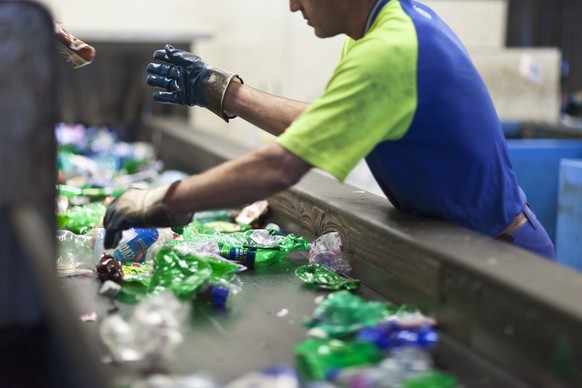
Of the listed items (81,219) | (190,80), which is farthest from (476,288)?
(81,219)

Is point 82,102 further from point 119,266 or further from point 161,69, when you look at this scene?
point 119,266

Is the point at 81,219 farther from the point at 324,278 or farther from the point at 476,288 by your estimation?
the point at 476,288

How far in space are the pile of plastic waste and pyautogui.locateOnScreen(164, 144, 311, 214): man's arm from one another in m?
0.17

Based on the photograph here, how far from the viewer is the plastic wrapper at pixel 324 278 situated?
1826mm

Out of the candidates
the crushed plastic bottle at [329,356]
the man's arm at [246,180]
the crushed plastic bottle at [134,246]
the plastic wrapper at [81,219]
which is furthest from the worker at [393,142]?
the plastic wrapper at [81,219]

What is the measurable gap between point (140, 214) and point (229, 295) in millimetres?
262

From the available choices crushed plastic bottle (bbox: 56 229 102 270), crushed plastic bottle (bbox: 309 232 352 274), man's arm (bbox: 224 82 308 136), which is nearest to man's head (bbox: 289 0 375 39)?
man's arm (bbox: 224 82 308 136)

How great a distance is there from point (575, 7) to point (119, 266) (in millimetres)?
6174

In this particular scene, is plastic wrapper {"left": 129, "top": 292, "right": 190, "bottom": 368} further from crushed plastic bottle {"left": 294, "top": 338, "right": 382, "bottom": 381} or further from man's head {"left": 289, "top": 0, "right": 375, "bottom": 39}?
man's head {"left": 289, "top": 0, "right": 375, "bottom": 39}

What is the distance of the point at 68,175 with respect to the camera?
11.8ft

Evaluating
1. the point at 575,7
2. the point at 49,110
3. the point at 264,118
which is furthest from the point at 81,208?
the point at 575,7

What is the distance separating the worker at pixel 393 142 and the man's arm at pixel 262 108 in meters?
0.32

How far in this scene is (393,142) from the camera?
182cm

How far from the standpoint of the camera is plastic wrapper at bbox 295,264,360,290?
5.99 ft
